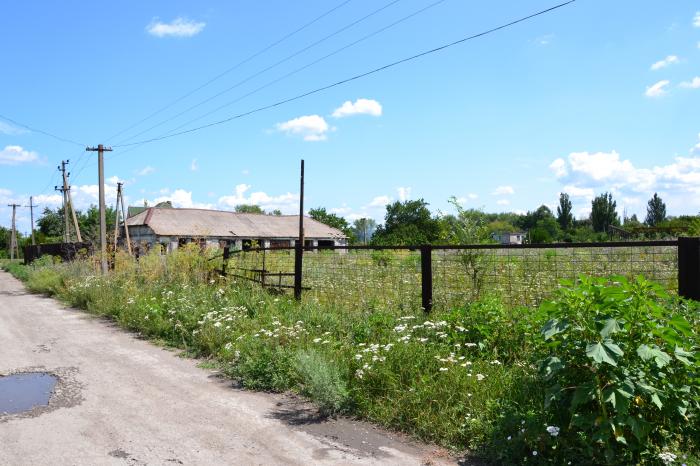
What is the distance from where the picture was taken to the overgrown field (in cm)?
350

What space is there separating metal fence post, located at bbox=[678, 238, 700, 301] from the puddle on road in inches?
281

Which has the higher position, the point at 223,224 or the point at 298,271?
the point at 223,224

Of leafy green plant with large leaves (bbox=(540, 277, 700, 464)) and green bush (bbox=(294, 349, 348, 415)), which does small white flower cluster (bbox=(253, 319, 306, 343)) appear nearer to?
green bush (bbox=(294, 349, 348, 415))

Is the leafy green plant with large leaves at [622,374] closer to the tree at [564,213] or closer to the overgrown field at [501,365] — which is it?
the overgrown field at [501,365]

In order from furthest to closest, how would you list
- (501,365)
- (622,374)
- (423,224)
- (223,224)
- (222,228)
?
(423,224), (223,224), (222,228), (501,365), (622,374)

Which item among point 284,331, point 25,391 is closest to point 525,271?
point 284,331

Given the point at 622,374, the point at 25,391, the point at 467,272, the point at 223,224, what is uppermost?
the point at 223,224

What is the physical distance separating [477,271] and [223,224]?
4378cm

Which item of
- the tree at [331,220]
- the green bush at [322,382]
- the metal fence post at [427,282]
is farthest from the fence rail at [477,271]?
the tree at [331,220]

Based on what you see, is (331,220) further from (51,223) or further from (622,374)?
(622,374)

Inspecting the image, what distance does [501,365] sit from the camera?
5102mm

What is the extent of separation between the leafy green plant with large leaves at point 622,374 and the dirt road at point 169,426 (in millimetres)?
1224

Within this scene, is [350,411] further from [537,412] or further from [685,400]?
[685,400]

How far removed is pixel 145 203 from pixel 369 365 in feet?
200
